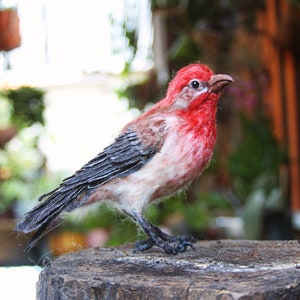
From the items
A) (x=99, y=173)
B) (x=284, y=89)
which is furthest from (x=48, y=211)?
(x=284, y=89)

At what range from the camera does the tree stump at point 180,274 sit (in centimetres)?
102

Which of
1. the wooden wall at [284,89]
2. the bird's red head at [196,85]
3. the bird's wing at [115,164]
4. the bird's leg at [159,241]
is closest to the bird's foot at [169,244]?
the bird's leg at [159,241]

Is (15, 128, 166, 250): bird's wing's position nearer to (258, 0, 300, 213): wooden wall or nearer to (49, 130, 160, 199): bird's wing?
(49, 130, 160, 199): bird's wing

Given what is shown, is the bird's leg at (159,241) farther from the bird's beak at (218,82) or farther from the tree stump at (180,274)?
the bird's beak at (218,82)

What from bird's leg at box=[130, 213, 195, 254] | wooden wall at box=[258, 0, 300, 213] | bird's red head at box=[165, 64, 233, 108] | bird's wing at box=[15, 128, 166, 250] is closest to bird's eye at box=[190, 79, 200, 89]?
bird's red head at box=[165, 64, 233, 108]

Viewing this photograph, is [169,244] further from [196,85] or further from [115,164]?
[196,85]

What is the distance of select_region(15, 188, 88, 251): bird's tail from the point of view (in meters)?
1.28

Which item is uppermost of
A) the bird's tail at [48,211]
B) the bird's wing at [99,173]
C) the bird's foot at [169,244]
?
the bird's wing at [99,173]

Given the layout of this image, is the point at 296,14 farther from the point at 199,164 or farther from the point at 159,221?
the point at 199,164

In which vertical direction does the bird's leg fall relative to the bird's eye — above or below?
below

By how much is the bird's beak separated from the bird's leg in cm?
33

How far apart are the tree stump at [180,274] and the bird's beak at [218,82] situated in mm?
369

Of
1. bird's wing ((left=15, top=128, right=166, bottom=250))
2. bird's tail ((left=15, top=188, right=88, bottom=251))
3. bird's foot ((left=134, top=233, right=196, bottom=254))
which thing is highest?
bird's wing ((left=15, top=128, right=166, bottom=250))

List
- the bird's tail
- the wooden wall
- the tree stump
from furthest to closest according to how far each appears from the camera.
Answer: the wooden wall < the bird's tail < the tree stump
